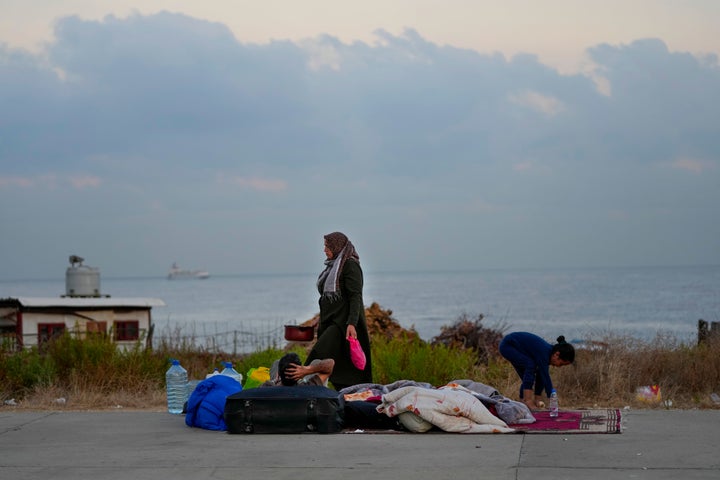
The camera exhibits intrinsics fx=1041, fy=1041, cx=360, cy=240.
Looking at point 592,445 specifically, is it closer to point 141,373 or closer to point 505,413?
point 505,413

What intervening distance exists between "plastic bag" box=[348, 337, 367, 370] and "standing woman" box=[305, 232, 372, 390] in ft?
0.22

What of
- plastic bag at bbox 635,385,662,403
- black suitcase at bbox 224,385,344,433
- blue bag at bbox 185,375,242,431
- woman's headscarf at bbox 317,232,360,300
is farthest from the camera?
plastic bag at bbox 635,385,662,403

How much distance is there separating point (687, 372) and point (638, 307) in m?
63.3

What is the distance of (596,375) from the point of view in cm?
1294

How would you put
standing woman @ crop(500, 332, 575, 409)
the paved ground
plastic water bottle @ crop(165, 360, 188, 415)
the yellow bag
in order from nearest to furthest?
1. the paved ground
2. standing woman @ crop(500, 332, 575, 409)
3. the yellow bag
4. plastic water bottle @ crop(165, 360, 188, 415)

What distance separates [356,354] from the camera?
36.2ft

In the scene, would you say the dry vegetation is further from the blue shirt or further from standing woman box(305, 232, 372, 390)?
standing woman box(305, 232, 372, 390)

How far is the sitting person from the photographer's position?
10312mm

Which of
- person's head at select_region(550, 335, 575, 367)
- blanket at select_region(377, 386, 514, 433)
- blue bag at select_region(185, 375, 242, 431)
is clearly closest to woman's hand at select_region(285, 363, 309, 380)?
blue bag at select_region(185, 375, 242, 431)

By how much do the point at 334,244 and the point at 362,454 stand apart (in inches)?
129

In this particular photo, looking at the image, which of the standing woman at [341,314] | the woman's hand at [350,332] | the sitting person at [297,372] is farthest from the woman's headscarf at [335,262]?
the sitting person at [297,372]

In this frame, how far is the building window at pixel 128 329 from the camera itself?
90.9ft

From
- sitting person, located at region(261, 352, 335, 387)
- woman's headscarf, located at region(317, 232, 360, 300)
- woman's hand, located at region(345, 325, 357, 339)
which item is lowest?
sitting person, located at region(261, 352, 335, 387)

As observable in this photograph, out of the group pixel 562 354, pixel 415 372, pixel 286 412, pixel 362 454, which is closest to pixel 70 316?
pixel 415 372
